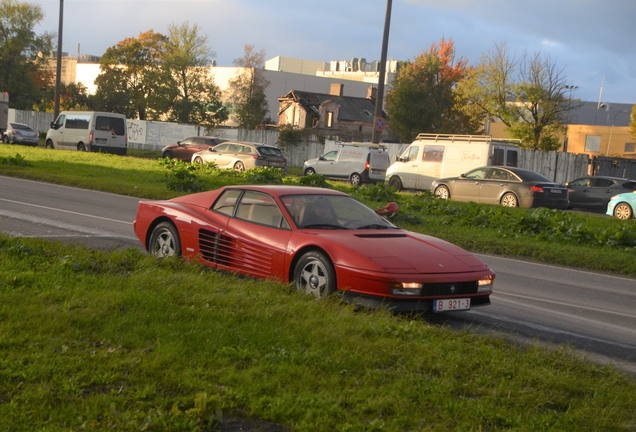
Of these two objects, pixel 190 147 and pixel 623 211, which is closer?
pixel 623 211

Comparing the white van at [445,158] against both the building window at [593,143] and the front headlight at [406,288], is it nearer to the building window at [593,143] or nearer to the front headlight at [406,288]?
the front headlight at [406,288]

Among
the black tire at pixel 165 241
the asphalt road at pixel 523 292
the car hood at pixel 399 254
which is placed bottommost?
the asphalt road at pixel 523 292

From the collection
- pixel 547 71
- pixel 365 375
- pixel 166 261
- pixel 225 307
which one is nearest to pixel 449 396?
pixel 365 375

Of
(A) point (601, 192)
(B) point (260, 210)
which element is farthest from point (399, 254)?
(A) point (601, 192)

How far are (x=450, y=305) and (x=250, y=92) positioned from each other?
235 feet

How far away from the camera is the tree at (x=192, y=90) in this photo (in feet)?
245

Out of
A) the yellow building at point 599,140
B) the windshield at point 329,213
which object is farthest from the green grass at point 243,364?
the yellow building at point 599,140

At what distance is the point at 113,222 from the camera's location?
14.3 metres

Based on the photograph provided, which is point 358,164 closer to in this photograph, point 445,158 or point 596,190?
point 445,158

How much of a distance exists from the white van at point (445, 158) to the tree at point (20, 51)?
63555 mm

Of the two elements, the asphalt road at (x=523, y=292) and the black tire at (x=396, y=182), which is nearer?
the asphalt road at (x=523, y=292)

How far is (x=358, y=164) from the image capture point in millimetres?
33375

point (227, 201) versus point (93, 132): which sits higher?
point (93, 132)

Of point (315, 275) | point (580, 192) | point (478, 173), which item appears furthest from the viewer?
point (580, 192)
